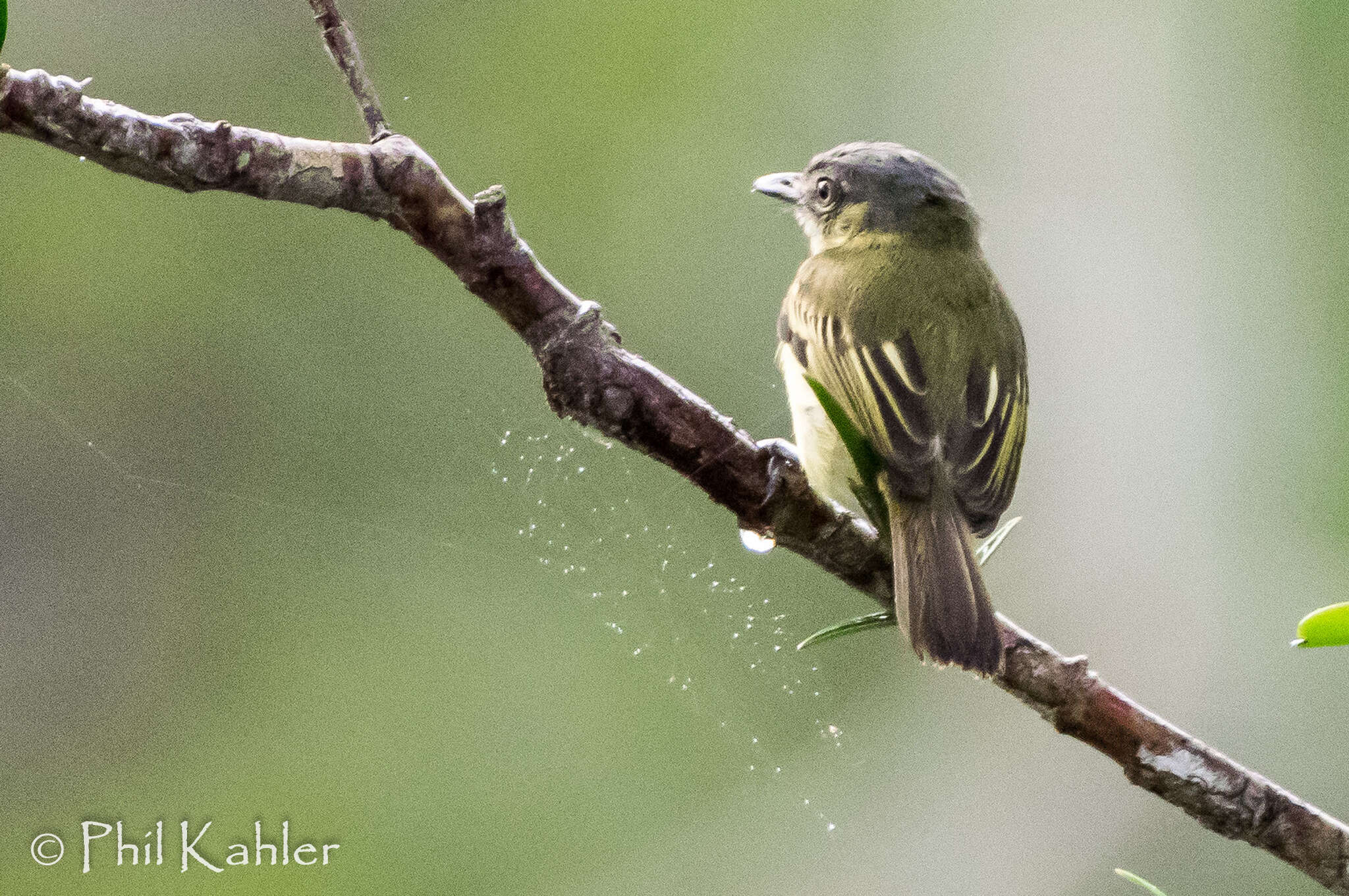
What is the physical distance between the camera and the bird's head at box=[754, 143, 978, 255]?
5.47ft

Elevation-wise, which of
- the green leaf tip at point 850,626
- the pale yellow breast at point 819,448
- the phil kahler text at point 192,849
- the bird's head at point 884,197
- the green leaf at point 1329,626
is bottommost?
the green leaf at point 1329,626

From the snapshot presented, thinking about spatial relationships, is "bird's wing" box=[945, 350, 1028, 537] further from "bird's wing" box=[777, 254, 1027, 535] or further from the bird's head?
the bird's head

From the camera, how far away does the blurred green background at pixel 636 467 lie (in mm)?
2275

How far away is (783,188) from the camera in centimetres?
185

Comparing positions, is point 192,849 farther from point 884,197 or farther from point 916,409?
point 884,197

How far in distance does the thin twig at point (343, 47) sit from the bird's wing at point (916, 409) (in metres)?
0.66

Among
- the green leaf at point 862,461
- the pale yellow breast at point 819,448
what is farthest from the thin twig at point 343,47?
the pale yellow breast at point 819,448

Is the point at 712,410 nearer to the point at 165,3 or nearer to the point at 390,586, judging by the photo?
the point at 390,586

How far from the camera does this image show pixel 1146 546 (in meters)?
2.88

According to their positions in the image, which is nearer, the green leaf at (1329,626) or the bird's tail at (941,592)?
the green leaf at (1329,626)

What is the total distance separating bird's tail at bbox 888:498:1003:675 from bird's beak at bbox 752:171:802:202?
74cm

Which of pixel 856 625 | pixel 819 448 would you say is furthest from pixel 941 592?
pixel 819 448

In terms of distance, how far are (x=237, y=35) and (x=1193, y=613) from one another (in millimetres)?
2760

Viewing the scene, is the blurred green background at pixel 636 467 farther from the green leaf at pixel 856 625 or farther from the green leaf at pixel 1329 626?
the green leaf at pixel 1329 626
